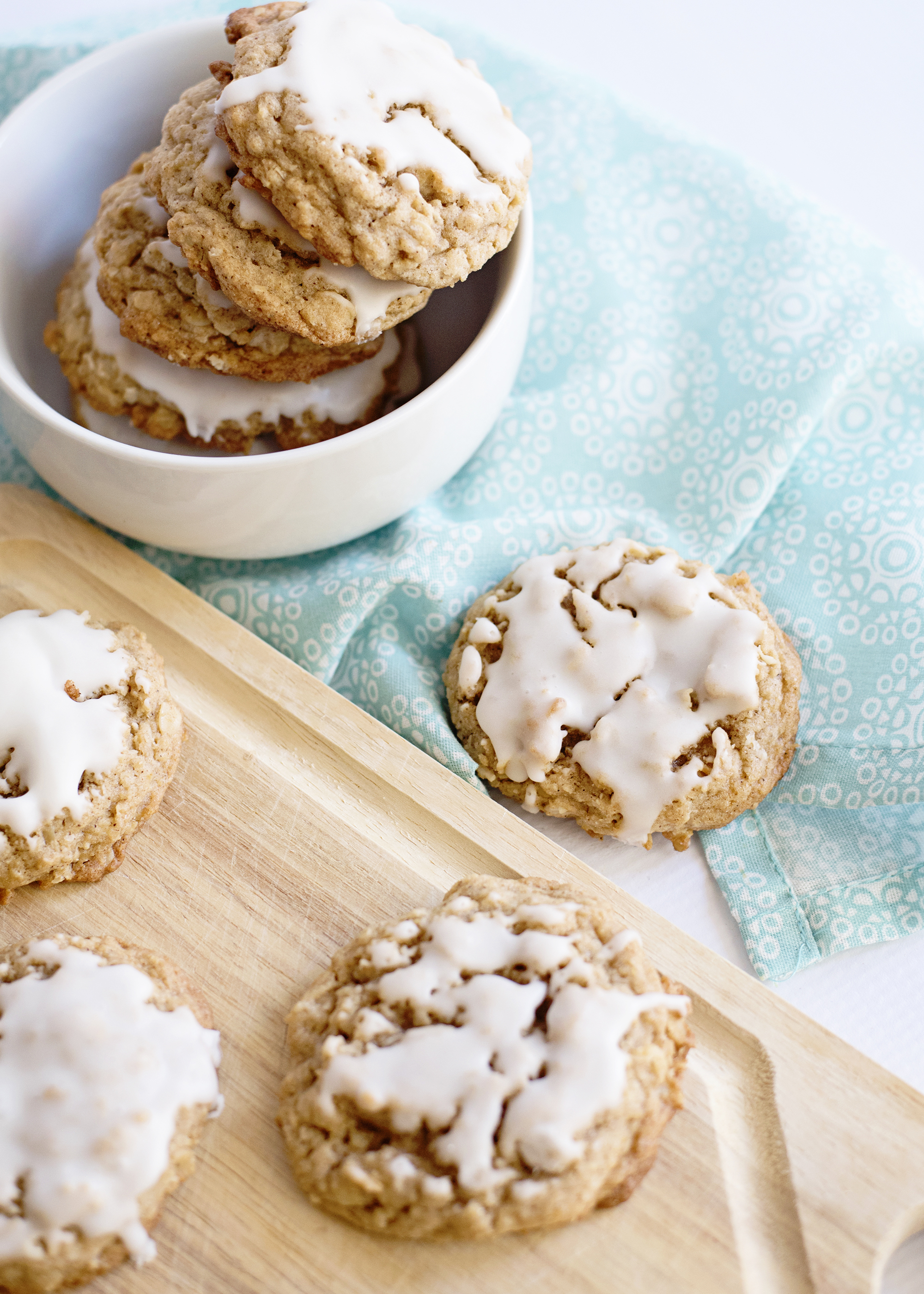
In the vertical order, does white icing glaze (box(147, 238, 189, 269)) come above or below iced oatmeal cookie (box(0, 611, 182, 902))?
above

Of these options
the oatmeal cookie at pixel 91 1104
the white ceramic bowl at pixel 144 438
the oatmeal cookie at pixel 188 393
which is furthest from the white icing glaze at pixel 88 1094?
the oatmeal cookie at pixel 188 393

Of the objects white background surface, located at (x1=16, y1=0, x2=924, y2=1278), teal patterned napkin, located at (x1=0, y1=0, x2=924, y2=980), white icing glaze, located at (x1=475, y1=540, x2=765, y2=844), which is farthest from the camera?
white background surface, located at (x1=16, y1=0, x2=924, y2=1278)

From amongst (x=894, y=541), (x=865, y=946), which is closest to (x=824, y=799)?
(x=865, y=946)

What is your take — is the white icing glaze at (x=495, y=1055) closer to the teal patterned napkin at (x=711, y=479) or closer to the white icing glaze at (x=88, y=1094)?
the white icing glaze at (x=88, y=1094)

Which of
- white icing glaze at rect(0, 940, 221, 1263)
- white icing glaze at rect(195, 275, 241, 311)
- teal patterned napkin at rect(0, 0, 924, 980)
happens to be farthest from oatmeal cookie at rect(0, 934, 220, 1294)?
white icing glaze at rect(195, 275, 241, 311)

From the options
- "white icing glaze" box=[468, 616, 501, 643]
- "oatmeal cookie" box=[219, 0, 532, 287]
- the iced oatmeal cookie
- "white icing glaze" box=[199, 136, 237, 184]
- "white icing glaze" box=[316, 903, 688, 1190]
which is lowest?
the iced oatmeal cookie

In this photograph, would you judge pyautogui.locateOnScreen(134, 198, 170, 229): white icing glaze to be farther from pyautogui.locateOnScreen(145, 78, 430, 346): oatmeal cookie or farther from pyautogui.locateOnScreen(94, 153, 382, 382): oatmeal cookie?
pyautogui.locateOnScreen(145, 78, 430, 346): oatmeal cookie
